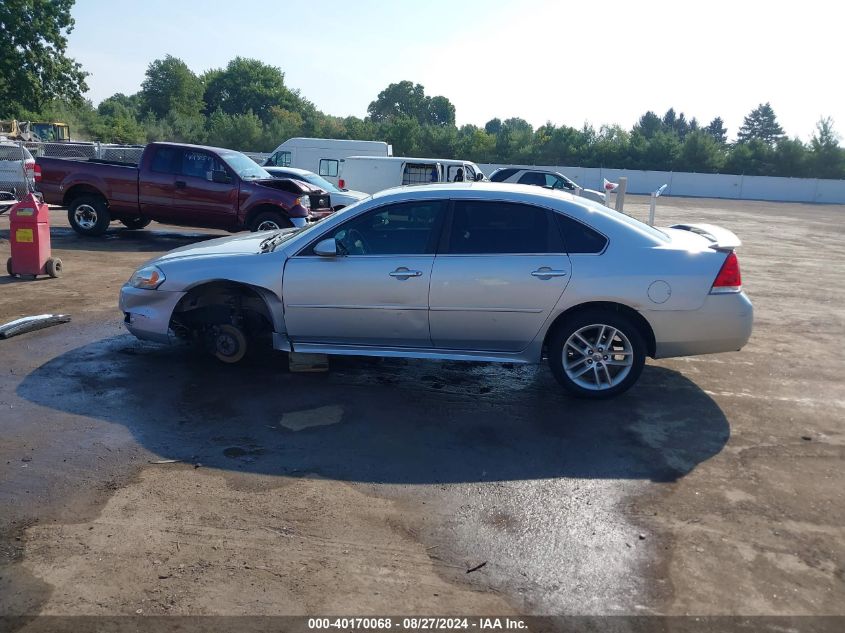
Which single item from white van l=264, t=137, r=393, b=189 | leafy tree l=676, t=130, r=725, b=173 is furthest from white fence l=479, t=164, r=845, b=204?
white van l=264, t=137, r=393, b=189

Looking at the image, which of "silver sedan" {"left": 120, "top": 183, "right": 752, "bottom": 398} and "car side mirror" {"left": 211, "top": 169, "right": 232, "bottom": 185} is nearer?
"silver sedan" {"left": 120, "top": 183, "right": 752, "bottom": 398}

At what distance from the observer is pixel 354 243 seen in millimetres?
6012

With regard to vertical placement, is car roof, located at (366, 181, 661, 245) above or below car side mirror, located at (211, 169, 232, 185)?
below

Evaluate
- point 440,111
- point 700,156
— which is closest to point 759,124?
point 440,111

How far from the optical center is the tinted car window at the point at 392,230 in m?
5.94

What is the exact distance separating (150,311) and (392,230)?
7.53ft

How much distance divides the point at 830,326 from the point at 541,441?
5646 mm

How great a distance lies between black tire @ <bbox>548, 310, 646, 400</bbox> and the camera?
18.7 ft

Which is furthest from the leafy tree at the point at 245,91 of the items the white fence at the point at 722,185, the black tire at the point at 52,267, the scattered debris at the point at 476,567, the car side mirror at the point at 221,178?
the scattered debris at the point at 476,567

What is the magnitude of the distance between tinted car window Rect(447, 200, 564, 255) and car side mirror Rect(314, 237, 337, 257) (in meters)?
0.96

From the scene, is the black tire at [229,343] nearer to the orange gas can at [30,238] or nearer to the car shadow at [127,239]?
the orange gas can at [30,238]

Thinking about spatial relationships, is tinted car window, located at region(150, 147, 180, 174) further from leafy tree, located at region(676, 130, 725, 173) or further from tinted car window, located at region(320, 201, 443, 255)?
leafy tree, located at region(676, 130, 725, 173)

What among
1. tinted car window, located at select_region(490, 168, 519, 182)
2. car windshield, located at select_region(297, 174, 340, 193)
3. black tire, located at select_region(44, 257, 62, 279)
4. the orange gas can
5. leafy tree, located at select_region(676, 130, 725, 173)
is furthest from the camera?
leafy tree, located at select_region(676, 130, 725, 173)

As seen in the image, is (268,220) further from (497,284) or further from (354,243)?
(497,284)
